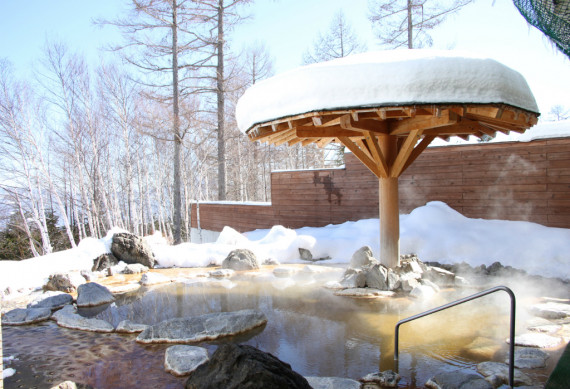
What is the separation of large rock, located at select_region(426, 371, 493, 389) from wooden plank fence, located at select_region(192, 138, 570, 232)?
697 centimetres

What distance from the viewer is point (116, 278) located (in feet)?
27.3

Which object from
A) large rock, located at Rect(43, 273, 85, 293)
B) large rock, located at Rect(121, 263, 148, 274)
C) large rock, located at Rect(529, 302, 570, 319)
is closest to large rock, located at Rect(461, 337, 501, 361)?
large rock, located at Rect(529, 302, 570, 319)

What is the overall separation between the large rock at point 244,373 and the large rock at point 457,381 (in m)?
1.15

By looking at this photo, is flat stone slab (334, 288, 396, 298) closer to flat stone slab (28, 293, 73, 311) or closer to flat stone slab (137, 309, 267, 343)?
flat stone slab (137, 309, 267, 343)

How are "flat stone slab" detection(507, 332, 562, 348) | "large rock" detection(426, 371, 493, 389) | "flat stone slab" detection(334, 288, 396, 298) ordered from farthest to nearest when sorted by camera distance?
"flat stone slab" detection(334, 288, 396, 298) < "flat stone slab" detection(507, 332, 562, 348) < "large rock" detection(426, 371, 493, 389)

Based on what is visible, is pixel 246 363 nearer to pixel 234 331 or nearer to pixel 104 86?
pixel 234 331

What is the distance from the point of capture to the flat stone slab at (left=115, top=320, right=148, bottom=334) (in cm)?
493

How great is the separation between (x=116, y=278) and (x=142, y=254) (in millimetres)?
1187

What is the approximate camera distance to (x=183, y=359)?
387 centimetres

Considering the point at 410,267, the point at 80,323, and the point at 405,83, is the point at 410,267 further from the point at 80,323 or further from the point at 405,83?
the point at 80,323

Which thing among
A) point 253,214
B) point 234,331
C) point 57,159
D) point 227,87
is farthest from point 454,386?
point 57,159

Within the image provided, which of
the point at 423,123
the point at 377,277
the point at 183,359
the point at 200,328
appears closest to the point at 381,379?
the point at 183,359

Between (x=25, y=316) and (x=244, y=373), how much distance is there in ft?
14.6

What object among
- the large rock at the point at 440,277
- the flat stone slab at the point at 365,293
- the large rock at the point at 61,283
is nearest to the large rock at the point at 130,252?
the large rock at the point at 61,283
